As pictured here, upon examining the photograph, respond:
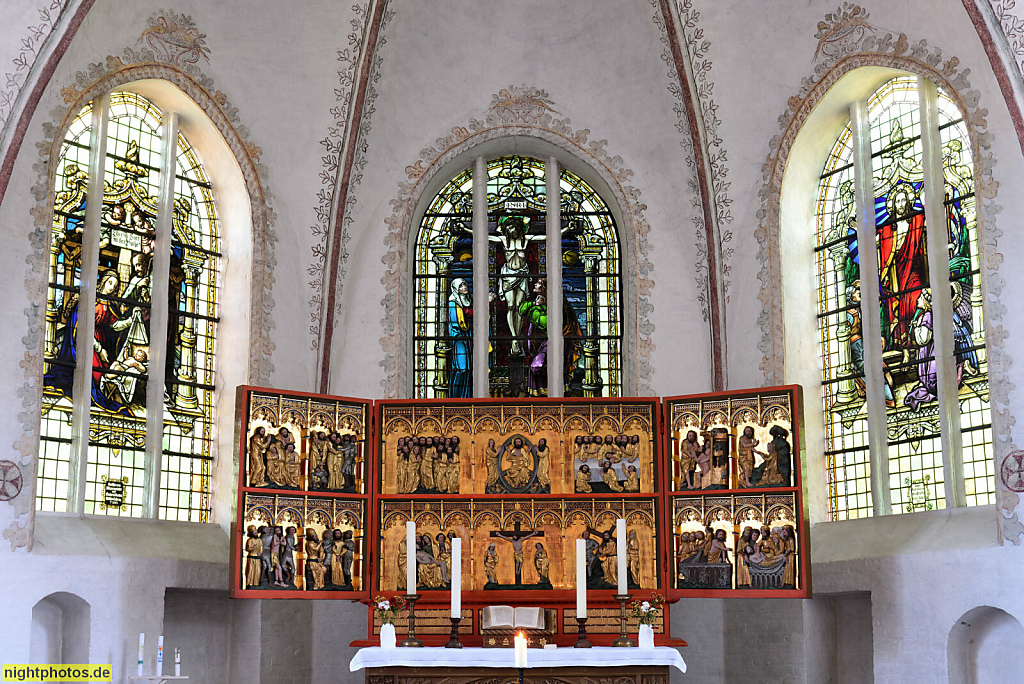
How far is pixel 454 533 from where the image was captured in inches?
487

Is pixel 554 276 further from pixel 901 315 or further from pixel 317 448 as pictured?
pixel 317 448

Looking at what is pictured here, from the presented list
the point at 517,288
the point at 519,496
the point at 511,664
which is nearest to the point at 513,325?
the point at 517,288

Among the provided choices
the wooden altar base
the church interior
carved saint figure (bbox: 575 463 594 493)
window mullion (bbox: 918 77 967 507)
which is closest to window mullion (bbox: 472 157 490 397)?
the church interior

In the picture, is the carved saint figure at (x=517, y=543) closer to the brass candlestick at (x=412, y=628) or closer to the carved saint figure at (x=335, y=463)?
the brass candlestick at (x=412, y=628)

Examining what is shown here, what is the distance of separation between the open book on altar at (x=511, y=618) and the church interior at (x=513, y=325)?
23 cm

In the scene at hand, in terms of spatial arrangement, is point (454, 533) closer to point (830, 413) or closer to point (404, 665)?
point (404, 665)

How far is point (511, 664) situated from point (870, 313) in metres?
5.57

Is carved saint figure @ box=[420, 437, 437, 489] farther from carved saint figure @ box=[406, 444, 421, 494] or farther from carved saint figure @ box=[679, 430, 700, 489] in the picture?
carved saint figure @ box=[679, 430, 700, 489]

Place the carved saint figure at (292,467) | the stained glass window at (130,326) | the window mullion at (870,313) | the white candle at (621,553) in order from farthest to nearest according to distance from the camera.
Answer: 1. the window mullion at (870,313)
2. the stained glass window at (130,326)
3. the carved saint figure at (292,467)
4. the white candle at (621,553)

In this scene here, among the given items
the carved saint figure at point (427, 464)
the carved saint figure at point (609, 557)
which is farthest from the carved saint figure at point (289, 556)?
the carved saint figure at point (609, 557)

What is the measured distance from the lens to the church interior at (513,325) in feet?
39.1

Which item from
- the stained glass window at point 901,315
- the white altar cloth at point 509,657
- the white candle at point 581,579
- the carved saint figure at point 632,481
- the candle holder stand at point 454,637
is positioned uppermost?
the stained glass window at point 901,315

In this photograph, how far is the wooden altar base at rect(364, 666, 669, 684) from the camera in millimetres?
11414

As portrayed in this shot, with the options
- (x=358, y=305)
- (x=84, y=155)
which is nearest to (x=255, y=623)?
(x=358, y=305)
